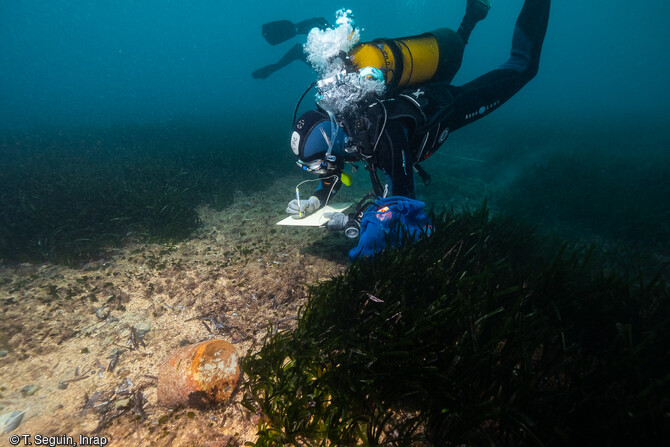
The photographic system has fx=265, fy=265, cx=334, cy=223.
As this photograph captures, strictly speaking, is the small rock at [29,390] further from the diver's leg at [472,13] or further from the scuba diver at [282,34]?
the scuba diver at [282,34]

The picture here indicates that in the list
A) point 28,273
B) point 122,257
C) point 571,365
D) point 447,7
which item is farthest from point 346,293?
point 447,7

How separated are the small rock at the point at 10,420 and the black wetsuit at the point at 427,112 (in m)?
4.28

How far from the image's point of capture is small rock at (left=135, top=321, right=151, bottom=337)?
10.4 feet

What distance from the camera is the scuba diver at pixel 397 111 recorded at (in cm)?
388

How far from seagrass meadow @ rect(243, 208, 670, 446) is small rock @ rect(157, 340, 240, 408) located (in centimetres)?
18

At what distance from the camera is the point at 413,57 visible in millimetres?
4258

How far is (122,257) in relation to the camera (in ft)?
15.3

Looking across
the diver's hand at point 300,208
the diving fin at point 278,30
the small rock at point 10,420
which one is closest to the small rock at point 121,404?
the small rock at point 10,420

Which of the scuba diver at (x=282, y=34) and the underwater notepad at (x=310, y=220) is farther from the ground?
the scuba diver at (x=282, y=34)

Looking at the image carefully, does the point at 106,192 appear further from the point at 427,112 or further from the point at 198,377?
the point at 427,112

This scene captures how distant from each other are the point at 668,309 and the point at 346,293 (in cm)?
287

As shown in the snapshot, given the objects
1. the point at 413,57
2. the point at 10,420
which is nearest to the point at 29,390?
the point at 10,420

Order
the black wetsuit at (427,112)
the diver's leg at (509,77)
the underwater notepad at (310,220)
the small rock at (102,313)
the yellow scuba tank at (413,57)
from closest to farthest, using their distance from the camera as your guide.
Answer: the small rock at (102,313)
the black wetsuit at (427,112)
the yellow scuba tank at (413,57)
the underwater notepad at (310,220)
the diver's leg at (509,77)

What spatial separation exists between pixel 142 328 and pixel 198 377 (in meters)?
1.60
